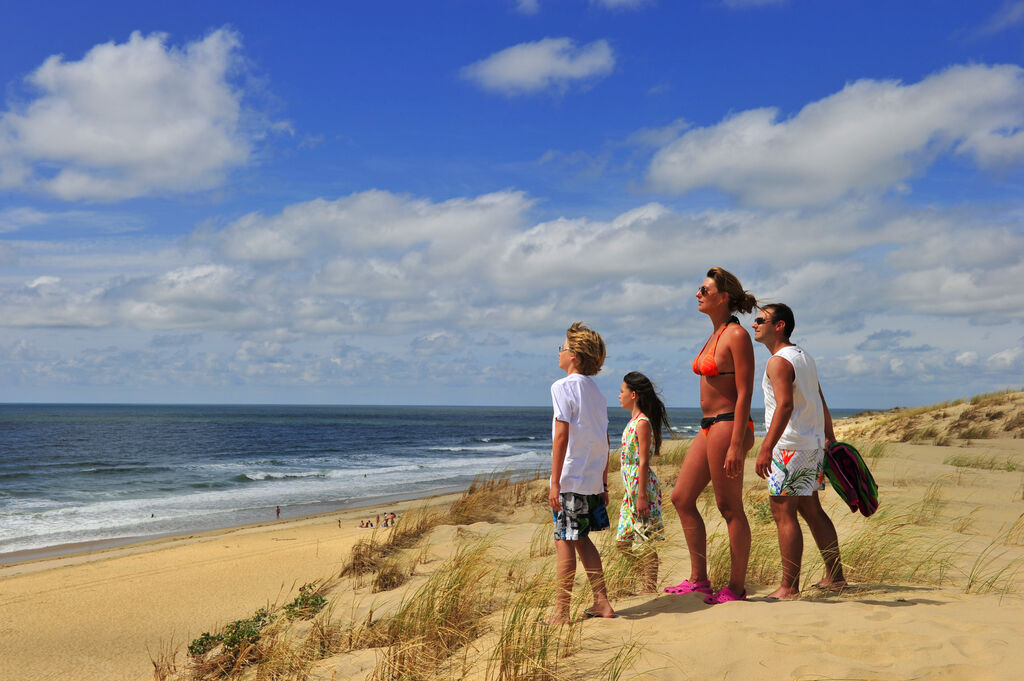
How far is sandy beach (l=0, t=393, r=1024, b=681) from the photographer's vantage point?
3387 millimetres

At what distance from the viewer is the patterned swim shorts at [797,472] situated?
4211 mm

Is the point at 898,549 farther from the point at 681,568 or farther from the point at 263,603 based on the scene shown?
the point at 263,603

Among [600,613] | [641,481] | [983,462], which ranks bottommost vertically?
[983,462]

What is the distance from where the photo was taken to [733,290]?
4309 millimetres

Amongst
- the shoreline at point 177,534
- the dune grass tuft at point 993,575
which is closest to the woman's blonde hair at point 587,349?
the dune grass tuft at point 993,575

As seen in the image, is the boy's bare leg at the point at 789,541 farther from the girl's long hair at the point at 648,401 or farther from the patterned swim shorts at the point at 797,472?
the girl's long hair at the point at 648,401

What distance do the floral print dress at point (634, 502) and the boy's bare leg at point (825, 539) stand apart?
1.04 metres

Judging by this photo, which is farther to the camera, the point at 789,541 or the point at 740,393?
the point at 789,541

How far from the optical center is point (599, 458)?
4176mm

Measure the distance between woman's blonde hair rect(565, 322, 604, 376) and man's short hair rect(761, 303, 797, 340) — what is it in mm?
1143

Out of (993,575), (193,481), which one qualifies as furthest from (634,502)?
(193,481)

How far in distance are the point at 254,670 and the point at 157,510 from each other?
59.4 ft

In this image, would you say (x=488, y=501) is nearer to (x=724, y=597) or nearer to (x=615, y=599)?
(x=615, y=599)

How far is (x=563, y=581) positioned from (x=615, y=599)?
2.57 ft
